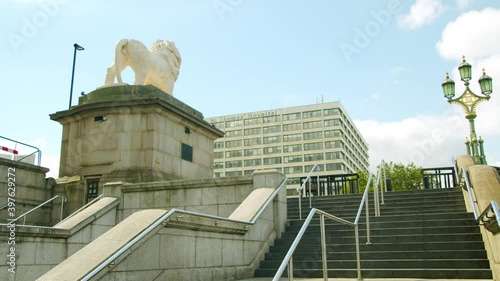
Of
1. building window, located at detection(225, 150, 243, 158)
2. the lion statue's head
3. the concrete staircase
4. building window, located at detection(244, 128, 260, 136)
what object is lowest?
the concrete staircase

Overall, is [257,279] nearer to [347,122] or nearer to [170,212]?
[170,212]

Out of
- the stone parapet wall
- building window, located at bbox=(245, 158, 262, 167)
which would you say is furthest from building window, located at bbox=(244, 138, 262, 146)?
the stone parapet wall

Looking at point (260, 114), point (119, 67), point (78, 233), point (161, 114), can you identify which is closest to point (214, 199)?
point (78, 233)

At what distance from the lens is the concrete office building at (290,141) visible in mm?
94312

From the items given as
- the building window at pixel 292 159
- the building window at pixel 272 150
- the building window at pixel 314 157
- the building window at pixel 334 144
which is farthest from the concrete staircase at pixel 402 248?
the building window at pixel 272 150

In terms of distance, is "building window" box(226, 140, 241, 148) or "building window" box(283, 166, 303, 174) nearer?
"building window" box(283, 166, 303, 174)

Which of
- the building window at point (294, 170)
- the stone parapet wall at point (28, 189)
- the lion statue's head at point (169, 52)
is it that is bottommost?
the stone parapet wall at point (28, 189)

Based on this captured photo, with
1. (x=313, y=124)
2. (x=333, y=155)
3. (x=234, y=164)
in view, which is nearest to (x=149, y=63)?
(x=333, y=155)

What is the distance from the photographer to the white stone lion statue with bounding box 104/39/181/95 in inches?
643

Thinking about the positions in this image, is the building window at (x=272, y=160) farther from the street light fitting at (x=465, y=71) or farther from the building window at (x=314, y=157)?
the street light fitting at (x=465, y=71)

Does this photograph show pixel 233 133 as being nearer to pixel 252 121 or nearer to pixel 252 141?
pixel 252 121

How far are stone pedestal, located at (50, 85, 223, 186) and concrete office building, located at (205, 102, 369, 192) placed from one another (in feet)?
240

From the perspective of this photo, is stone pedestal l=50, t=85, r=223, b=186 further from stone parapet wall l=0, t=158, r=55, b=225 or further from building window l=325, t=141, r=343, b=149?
building window l=325, t=141, r=343, b=149

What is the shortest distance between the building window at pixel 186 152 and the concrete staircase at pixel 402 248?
6.58 meters
